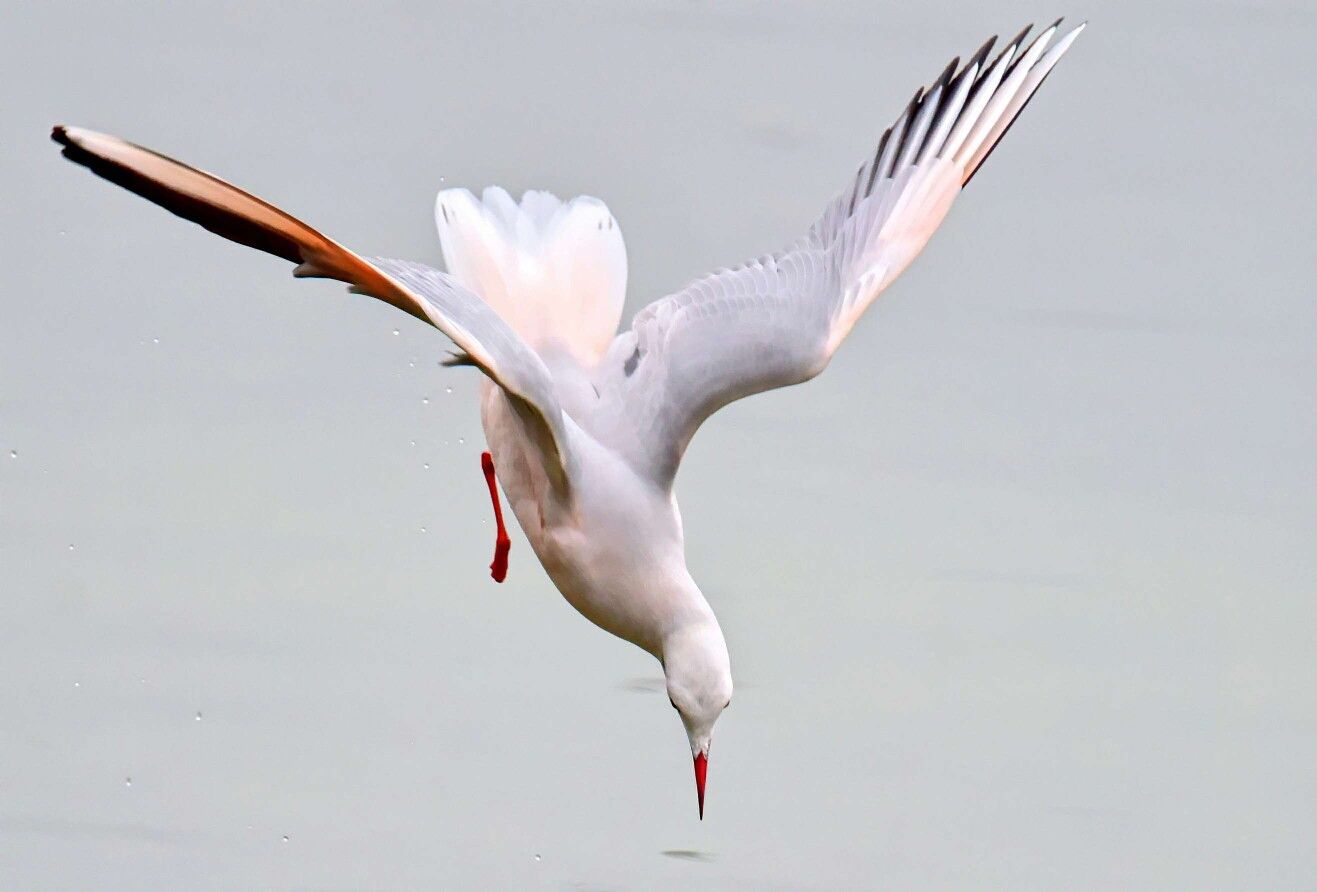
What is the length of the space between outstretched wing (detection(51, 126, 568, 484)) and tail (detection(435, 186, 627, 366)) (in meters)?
0.46

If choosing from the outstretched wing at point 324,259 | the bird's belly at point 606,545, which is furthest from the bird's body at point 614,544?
the outstretched wing at point 324,259

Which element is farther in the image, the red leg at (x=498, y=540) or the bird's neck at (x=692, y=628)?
the red leg at (x=498, y=540)

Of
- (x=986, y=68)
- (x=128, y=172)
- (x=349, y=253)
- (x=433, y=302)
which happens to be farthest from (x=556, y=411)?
(x=986, y=68)

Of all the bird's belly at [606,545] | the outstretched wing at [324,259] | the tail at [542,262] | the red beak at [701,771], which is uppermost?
the tail at [542,262]

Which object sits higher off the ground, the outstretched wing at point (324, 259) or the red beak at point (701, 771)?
the outstretched wing at point (324, 259)

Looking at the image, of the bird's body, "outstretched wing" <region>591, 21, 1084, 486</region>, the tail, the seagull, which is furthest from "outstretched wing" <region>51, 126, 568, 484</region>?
the tail

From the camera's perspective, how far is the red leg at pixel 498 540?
371 cm

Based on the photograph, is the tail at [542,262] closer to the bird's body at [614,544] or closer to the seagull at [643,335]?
the seagull at [643,335]

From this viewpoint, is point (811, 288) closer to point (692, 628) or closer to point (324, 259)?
point (692, 628)

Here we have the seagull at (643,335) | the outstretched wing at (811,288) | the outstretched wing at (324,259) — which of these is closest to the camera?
the outstretched wing at (324,259)

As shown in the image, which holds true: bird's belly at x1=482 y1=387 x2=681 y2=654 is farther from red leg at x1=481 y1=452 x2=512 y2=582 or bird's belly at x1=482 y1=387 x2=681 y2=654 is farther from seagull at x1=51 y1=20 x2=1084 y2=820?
red leg at x1=481 y1=452 x2=512 y2=582

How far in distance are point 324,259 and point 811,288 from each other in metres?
0.99

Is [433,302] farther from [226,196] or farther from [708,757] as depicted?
[708,757]

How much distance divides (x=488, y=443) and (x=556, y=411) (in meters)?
0.47
